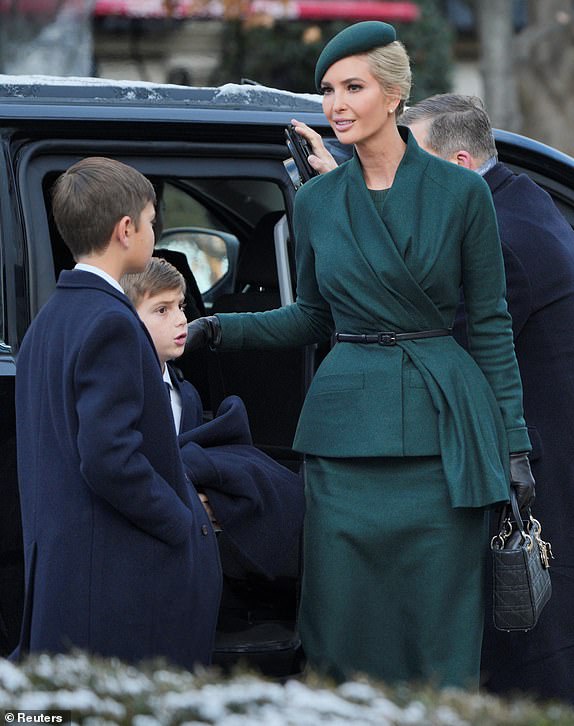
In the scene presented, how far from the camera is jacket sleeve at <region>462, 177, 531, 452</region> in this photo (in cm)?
286

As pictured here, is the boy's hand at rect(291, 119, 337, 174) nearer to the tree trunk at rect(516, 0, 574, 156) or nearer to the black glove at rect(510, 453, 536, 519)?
the black glove at rect(510, 453, 536, 519)

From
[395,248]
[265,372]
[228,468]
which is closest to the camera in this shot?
[395,248]

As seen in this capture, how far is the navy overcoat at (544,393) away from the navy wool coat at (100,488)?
1.02 meters

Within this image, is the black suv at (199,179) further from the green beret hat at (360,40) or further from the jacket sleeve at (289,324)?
the green beret hat at (360,40)

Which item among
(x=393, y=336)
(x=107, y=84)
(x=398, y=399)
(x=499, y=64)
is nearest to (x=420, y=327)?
(x=393, y=336)

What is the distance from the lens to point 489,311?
9.50 feet

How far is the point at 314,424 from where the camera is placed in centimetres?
295

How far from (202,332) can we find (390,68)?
2.52ft

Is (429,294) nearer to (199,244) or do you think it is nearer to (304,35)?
(199,244)

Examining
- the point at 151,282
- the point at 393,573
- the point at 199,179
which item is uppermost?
the point at 199,179

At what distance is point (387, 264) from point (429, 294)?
0.11 metres

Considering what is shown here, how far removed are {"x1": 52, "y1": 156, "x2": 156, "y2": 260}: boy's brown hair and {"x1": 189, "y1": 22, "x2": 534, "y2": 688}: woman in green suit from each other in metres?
0.48

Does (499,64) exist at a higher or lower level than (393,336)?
higher

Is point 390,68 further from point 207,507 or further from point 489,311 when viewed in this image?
point 207,507
